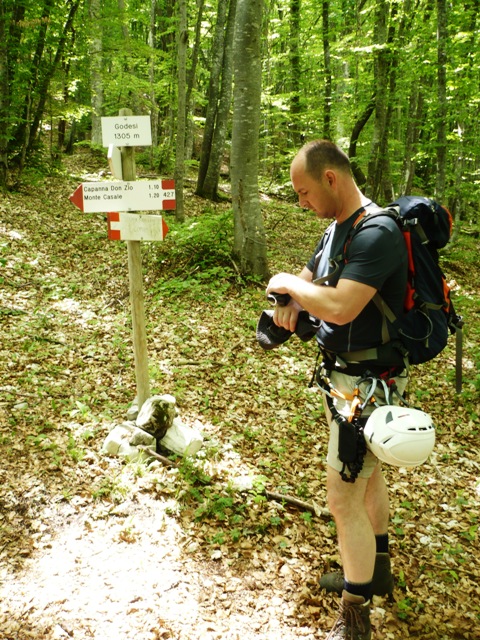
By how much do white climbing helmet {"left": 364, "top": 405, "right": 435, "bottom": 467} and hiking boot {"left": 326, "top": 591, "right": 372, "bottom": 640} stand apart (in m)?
0.95

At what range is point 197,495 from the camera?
12.4 ft

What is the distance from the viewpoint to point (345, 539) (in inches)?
98.0

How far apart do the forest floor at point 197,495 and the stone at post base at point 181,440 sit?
5.7 inches

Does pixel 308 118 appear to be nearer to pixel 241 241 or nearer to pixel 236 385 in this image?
pixel 241 241

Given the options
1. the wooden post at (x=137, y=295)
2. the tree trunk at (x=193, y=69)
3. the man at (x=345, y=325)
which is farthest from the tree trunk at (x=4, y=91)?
the man at (x=345, y=325)

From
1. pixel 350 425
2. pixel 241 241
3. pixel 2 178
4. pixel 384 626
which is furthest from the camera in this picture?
pixel 2 178

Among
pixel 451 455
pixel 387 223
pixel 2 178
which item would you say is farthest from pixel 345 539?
pixel 2 178

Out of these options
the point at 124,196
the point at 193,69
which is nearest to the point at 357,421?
the point at 124,196

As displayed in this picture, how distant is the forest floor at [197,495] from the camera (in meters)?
2.88

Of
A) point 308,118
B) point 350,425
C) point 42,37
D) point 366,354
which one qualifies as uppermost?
point 42,37

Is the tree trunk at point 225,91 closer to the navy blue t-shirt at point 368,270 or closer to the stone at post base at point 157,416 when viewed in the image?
the stone at post base at point 157,416

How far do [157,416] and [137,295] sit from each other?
46.0 inches

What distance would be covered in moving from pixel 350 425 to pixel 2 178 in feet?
40.6

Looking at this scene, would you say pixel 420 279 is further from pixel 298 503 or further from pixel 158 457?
pixel 158 457
